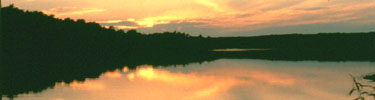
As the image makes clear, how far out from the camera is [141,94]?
25344mm

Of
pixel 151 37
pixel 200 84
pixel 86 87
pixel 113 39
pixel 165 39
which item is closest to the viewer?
pixel 86 87

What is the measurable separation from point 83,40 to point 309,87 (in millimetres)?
101339

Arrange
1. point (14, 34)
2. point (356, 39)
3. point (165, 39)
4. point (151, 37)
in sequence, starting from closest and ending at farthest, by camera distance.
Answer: point (14, 34) → point (356, 39) → point (151, 37) → point (165, 39)

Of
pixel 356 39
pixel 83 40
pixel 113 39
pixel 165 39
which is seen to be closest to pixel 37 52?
pixel 83 40

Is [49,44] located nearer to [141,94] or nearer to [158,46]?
[158,46]

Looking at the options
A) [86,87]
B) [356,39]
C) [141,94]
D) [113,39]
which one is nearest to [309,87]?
[141,94]

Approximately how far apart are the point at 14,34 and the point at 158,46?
7910 centimetres

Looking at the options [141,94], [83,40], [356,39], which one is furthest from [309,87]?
[356,39]

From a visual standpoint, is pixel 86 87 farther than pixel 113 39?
No

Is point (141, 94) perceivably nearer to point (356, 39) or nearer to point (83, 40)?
point (83, 40)

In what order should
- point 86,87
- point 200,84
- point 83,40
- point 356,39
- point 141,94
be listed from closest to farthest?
point 141,94 < point 86,87 < point 200,84 < point 83,40 < point 356,39

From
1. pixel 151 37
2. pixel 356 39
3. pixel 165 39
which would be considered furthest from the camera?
pixel 165 39

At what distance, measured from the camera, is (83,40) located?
4909 inches

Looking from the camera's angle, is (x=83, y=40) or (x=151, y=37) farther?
(x=151, y=37)
